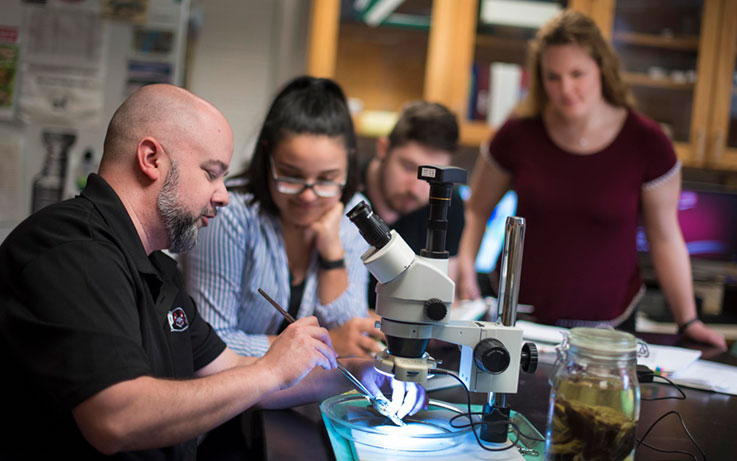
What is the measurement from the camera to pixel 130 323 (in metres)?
0.94

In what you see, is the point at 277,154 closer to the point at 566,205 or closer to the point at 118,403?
the point at 118,403

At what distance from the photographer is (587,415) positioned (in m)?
0.90

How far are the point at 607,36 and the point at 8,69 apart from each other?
2.50 meters

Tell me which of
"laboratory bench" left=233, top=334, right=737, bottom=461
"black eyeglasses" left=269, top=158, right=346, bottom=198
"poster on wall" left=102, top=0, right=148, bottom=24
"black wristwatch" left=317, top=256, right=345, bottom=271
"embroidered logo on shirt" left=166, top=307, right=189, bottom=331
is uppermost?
"poster on wall" left=102, top=0, right=148, bottom=24

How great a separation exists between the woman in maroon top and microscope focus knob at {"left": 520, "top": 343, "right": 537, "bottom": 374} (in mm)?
1128

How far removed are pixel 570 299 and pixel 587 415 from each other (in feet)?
4.47

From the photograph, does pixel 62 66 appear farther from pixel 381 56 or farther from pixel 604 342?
pixel 604 342

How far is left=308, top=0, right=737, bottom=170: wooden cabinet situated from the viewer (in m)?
3.17

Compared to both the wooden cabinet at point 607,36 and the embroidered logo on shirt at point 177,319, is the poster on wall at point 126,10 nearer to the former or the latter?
the wooden cabinet at point 607,36

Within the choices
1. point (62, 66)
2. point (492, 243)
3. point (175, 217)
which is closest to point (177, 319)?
point (175, 217)

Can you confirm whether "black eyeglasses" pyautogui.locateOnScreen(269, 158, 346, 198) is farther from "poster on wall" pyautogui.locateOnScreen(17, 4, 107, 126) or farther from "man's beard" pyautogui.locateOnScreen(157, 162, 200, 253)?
"poster on wall" pyautogui.locateOnScreen(17, 4, 107, 126)

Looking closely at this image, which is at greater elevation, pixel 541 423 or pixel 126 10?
pixel 126 10

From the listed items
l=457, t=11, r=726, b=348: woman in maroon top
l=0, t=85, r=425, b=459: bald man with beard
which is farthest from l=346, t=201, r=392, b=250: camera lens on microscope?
l=457, t=11, r=726, b=348: woman in maroon top

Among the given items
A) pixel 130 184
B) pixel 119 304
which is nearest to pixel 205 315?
pixel 130 184
